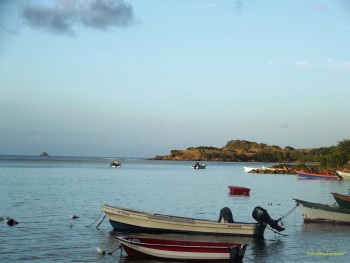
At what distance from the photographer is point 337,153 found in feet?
338

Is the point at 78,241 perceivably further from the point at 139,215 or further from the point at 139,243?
the point at 139,243

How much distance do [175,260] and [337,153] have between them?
91627 millimetres

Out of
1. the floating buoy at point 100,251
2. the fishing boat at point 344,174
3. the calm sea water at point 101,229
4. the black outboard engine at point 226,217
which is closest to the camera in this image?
the floating buoy at point 100,251

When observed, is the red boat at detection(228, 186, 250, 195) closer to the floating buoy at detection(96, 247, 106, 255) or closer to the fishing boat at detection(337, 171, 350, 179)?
the floating buoy at detection(96, 247, 106, 255)

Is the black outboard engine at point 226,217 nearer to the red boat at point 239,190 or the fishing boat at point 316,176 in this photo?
the red boat at point 239,190

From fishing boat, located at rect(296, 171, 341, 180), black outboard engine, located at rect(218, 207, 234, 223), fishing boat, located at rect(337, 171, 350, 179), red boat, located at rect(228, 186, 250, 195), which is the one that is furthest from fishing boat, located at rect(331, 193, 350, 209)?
fishing boat, located at rect(337, 171, 350, 179)

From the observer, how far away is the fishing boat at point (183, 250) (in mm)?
19344

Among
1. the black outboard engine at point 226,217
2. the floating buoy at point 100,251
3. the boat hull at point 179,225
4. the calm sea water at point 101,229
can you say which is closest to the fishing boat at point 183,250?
the calm sea water at point 101,229

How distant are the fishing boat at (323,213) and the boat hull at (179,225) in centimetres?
677

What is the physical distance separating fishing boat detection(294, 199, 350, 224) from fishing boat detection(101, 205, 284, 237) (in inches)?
219

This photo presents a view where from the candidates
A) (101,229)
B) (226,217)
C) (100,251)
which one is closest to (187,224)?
(226,217)

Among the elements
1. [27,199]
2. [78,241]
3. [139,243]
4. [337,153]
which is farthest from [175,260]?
[337,153]

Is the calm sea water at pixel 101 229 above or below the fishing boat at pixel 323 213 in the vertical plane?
below

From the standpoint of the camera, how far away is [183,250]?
19.4 meters
